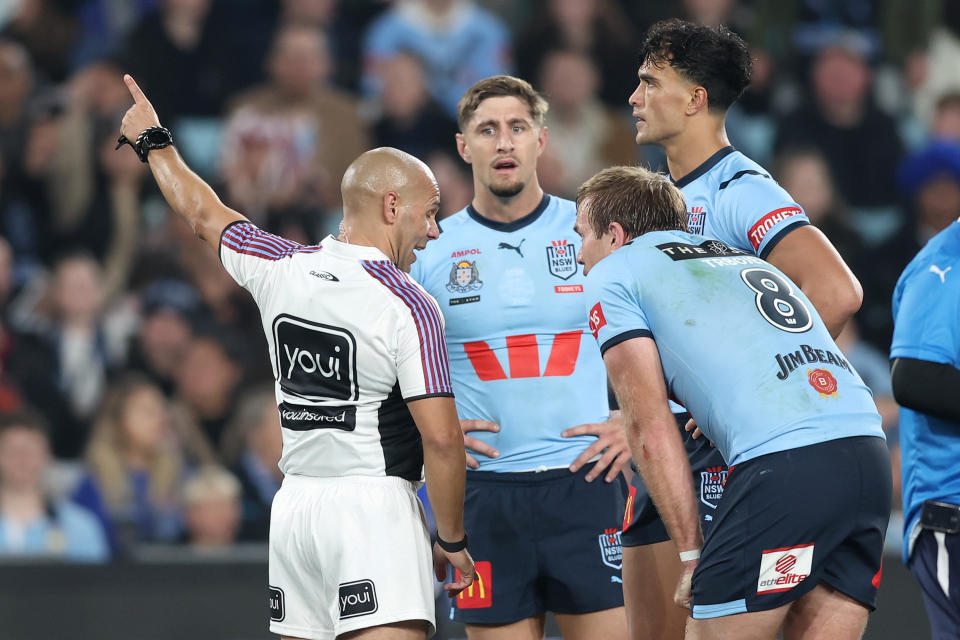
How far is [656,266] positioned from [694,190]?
886 mm

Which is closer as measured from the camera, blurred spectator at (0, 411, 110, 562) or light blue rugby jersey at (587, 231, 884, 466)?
light blue rugby jersey at (587, 231, 884, 466)

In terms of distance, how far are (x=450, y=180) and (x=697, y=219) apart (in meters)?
4.67

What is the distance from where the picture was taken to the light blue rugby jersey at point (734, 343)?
3.28 metres

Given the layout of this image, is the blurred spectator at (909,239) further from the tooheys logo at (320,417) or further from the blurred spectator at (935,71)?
the tooheys logo at (320,417)

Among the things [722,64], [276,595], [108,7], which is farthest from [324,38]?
[276,595]

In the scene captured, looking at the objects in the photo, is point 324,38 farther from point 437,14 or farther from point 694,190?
point 694,190

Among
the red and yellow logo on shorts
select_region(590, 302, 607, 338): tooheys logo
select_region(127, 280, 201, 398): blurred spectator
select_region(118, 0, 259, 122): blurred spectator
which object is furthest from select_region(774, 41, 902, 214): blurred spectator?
select_region(590, 302, 607, 338): tooheys logo

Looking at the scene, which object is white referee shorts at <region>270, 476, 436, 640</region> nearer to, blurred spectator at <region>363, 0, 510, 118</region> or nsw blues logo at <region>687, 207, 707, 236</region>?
nsw blues logo at <region>687, 207, 707, 236</region>

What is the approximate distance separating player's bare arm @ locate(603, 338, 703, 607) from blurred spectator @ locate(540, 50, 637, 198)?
5987 mm

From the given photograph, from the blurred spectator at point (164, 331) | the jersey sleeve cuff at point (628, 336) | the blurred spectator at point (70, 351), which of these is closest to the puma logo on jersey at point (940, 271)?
the jersey sleeve cuff at point (628, 336)

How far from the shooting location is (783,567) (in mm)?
3225

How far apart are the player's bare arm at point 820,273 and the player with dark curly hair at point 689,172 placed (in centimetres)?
10

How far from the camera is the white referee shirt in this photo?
3.82m

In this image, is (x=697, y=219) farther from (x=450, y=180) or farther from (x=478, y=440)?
(x=450, y=180)
